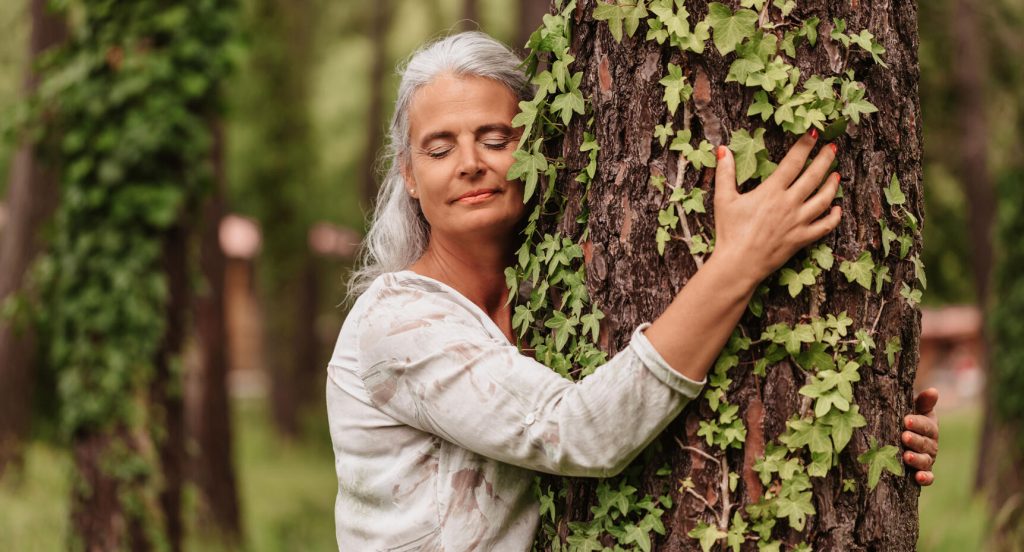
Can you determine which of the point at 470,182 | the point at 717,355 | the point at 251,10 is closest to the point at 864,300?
the point at 717,355

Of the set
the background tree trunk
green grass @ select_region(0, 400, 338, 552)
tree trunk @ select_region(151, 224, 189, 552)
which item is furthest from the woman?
the background tree trunk

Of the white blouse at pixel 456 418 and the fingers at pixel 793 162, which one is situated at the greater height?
the fingers at pixel 793 162

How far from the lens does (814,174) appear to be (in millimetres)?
1951

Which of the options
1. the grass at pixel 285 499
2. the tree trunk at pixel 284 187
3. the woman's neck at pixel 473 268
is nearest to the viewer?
Answer: the woman's neck at pixel 473 268

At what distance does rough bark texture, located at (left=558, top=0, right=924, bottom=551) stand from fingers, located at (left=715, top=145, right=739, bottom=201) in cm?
3

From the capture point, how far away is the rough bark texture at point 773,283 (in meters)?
2.01

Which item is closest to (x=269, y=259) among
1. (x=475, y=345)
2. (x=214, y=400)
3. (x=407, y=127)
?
(x=214, y=400)

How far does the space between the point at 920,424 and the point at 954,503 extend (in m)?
8.11

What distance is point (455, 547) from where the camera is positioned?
87.0 inches

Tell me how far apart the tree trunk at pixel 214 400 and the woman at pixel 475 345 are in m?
6.80

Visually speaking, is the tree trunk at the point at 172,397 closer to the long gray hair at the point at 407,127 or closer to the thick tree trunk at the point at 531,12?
the thick tree trunk at the point at 531,12

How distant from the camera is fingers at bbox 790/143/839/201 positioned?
1.95 meters

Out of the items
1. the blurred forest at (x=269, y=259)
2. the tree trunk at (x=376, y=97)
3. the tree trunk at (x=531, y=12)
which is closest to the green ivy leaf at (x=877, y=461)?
the blurred forest at (x=269, y=259)

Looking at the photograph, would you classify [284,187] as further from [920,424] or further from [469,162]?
[920,424]
